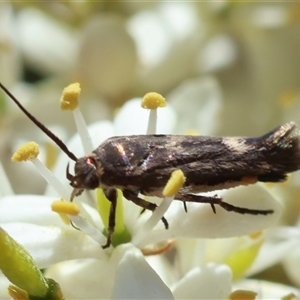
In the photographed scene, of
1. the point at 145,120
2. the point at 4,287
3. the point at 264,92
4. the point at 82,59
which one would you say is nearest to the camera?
the point at 4,287

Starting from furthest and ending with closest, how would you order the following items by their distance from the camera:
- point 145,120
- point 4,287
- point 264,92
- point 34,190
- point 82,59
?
point 264,92 → point 82,59 → point 34,190 → point 145,120 → point 4,287

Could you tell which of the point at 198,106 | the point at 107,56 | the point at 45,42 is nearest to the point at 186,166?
the point at 198,106

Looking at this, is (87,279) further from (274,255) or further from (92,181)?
(274,255)

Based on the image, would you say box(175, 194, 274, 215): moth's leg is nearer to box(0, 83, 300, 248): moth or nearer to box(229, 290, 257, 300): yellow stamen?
box(0, 83, 300, 248): moth

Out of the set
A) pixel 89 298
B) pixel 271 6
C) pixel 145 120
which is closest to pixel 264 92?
pixel 271 6

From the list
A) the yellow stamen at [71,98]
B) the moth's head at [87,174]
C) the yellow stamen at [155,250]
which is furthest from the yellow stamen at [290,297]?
the yellow stamen at [71,98]

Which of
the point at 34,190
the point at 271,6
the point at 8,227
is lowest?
the point at 34,190

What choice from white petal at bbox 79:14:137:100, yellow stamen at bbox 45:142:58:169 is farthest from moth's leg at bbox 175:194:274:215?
white petal at bbox 79:14:137:100

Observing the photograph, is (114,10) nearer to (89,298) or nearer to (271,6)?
(271,6)
